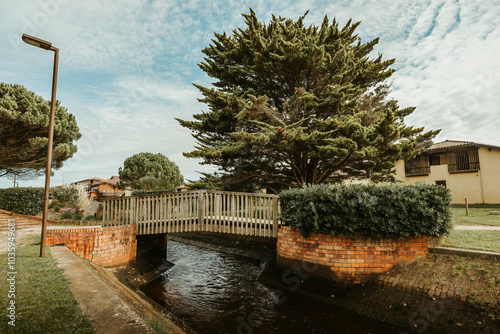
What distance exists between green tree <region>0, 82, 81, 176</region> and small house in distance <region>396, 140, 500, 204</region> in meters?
25.8

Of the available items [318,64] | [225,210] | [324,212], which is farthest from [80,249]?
[318,64]

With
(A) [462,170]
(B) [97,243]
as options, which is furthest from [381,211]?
(A) [462,170]

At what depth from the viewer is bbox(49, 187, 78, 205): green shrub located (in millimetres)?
20142

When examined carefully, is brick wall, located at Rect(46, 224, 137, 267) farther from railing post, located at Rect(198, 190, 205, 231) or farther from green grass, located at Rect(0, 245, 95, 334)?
railing post, located at Rect(198, 190, 205, 231)

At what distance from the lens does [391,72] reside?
13461 mm

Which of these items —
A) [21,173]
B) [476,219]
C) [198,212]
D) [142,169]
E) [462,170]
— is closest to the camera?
[198,212]

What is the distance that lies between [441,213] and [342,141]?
4.45 metres

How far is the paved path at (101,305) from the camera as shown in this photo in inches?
108

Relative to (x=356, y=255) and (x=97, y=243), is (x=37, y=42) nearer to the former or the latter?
(x=97, y=243)

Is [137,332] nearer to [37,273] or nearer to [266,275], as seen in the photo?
[37,273]

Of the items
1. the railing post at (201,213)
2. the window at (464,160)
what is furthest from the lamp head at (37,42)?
the window at (464,160)

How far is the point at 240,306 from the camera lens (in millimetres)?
6395

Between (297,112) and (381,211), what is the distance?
23.4 feet

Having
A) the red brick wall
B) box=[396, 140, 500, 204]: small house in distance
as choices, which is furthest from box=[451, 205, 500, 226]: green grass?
box=[396, 140, 500, 204]: small house in distance
